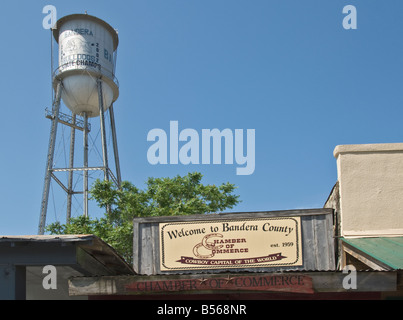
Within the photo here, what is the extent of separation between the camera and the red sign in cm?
782

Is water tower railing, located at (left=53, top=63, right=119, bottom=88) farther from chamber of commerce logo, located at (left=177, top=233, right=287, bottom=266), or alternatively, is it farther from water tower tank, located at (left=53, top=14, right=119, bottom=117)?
chamber of commerce logo, located at (left=177, top=233, right=287, bottom=266)

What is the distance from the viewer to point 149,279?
8.08 m

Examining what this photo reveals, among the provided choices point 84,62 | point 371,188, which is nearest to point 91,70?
point 84,62

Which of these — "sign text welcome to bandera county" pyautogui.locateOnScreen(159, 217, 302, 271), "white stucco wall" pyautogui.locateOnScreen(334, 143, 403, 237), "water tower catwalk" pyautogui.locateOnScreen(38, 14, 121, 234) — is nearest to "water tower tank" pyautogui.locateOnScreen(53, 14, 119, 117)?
"water tower catwalk" pyautogui.locateOnScreen(38, 14, 121, 234)

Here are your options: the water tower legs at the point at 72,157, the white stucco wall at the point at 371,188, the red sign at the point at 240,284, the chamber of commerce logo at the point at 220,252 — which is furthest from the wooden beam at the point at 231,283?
the water tower legs at the point at 72,157

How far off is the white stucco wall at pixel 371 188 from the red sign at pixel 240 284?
3.37 m

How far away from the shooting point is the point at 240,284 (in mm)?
7871

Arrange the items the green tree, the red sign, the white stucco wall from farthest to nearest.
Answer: the green tree < the white stucco wall < the red sign

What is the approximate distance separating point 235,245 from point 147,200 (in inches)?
611

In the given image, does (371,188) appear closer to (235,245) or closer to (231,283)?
(235,245)

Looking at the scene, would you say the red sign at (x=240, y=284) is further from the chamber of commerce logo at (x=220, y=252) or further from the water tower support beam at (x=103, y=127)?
the water tower support beam at (x=103, y=127)

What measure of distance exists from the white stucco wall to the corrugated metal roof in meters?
0.35

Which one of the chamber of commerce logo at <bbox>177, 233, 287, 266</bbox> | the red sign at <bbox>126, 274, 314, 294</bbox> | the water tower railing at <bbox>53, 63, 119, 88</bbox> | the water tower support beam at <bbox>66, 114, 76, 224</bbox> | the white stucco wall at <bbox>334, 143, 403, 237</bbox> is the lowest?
the red sign at <bbox>126, 274, 314, 294</bbox>

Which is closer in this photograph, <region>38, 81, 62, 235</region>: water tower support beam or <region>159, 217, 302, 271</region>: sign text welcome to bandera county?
<region>159, 217, 302, 271</region>: sign text welcome to bandera county
